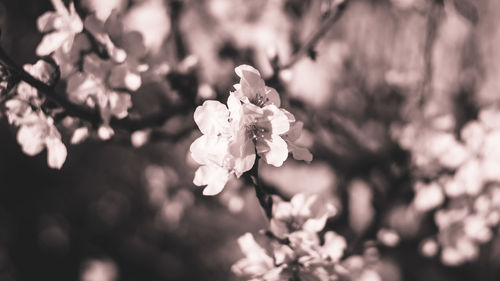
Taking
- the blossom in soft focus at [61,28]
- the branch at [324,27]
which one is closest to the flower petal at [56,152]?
the blossom in soft focus at [61,28]

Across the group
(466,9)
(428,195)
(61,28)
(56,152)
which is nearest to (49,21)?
(61,28)

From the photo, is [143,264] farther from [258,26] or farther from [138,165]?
[258,26]

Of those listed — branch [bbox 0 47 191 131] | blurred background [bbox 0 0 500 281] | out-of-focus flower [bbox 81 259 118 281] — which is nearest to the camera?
branch [bbox 0 47 191 131]

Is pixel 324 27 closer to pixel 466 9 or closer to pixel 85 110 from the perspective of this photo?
pixel 466 9

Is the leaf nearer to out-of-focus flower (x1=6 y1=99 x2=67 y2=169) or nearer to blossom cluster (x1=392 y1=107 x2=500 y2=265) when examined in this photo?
blossom cluster (x1=392 y1=107 x2=500 y2=265)

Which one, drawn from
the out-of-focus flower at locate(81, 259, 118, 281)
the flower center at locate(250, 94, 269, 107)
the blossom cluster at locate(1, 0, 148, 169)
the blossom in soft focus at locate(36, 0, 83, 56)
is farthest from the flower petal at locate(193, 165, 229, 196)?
the out-of-focus flower at locate(81, 259, 118, 281)

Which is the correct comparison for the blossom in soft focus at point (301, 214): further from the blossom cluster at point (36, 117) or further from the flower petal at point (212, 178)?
the blossom cluster at point (36, 117)
